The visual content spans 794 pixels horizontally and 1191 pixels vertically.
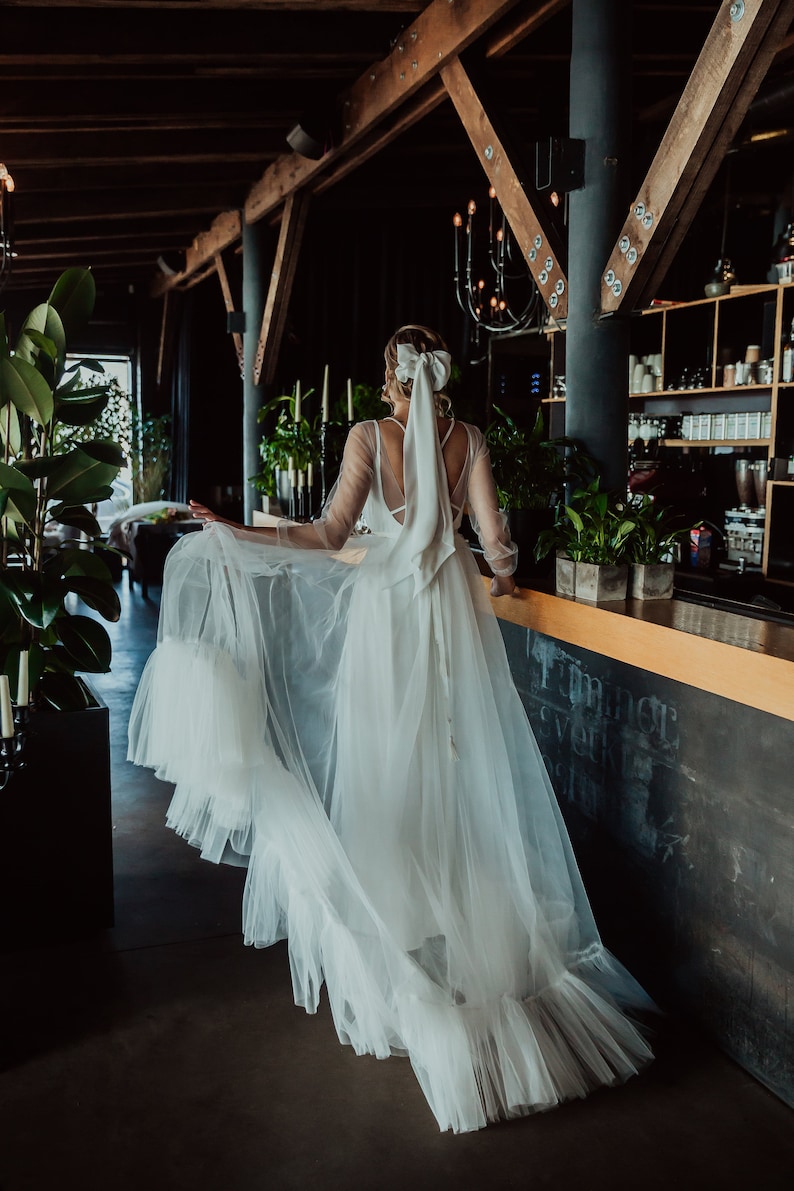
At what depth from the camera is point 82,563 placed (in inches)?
121

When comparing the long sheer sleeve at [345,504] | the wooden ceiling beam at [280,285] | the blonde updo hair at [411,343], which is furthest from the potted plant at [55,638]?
the wooden ceiling beam at [280,285]

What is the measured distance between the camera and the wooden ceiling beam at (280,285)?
6.86m

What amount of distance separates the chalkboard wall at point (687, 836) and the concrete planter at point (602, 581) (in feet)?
0.61

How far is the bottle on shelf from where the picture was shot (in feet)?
17.0

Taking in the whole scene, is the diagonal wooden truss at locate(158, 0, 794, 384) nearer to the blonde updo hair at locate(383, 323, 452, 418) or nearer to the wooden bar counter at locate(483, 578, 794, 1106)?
the blonde updo hair at locate(383, 323, 452, 418)

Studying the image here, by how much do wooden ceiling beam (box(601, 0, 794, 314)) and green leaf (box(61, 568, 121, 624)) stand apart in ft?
6.03

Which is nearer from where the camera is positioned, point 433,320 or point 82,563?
point 82,563

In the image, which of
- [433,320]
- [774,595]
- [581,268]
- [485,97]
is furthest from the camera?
[433,320]

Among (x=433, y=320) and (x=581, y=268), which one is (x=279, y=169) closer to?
(x=433, y=320)

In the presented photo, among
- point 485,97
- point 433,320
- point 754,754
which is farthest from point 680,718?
point 433,320

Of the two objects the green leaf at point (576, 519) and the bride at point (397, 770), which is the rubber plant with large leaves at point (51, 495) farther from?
the green leaf at point (576, 519)

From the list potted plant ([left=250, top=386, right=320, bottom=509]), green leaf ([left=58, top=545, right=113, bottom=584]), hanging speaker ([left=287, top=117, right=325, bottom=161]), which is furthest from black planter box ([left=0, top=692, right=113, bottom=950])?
hanging speaker ([left=287, top=117, right=325, bottom=161])

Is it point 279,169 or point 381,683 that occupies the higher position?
point 279,169

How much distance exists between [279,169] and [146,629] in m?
3.47
